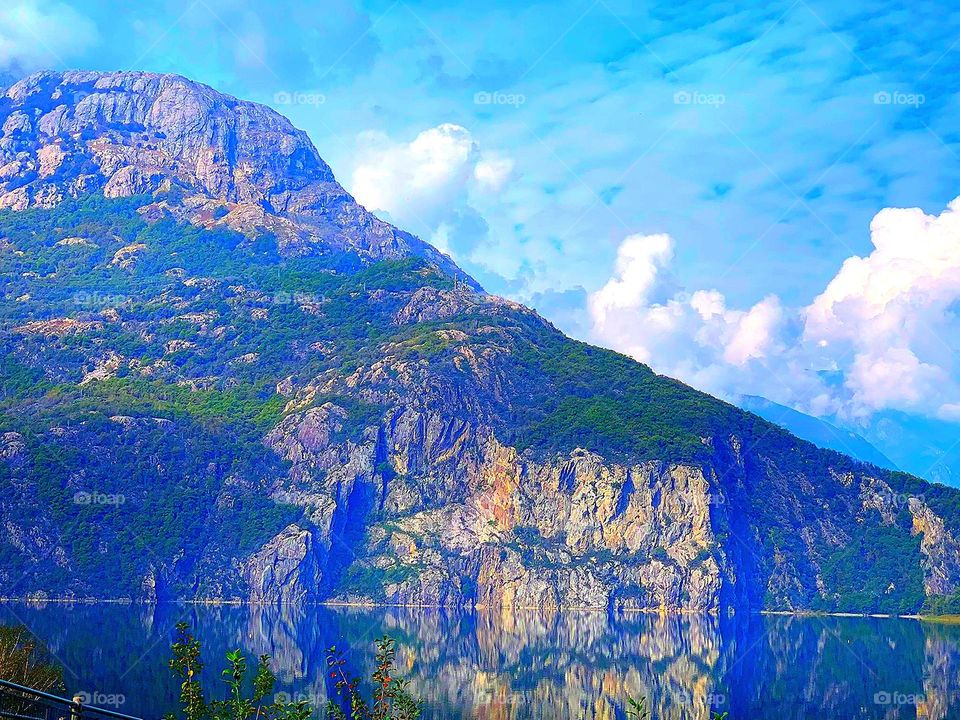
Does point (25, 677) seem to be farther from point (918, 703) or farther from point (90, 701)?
point (918, 703)

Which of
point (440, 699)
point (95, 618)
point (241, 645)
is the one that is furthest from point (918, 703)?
point (95, 618)

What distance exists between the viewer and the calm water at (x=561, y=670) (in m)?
104

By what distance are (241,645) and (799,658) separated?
72.2 metres

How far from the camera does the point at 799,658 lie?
16400 centimetres

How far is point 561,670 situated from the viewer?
140m

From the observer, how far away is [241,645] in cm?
14925

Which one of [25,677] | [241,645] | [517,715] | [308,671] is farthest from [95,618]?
[25,677]

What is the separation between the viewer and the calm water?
103688 millimetres

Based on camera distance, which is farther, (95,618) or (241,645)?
(95,618)

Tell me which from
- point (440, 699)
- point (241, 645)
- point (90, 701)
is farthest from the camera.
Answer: point (241, 645)

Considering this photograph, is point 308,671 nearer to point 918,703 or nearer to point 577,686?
point 577,686

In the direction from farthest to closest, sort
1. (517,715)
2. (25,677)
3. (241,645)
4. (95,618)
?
(95,618)
(241,645)
(517,715)
(25,677)

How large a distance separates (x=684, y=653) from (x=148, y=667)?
8287cm

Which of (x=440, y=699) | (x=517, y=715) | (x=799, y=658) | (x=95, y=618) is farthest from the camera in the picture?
(x=95, y=618)
